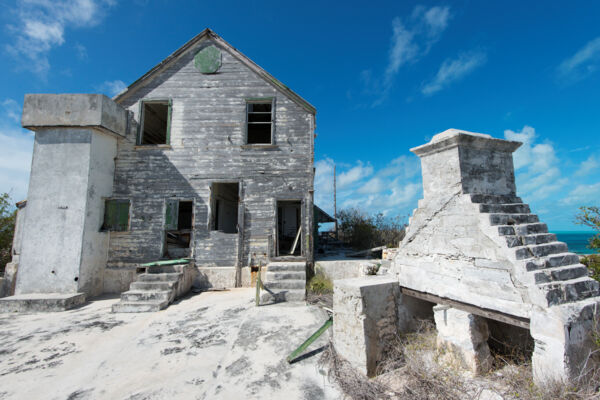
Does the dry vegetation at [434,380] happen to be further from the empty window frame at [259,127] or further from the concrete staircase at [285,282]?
the empty window frame at [259,127]

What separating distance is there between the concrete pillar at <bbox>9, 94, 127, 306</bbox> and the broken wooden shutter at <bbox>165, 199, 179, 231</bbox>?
2.08 m

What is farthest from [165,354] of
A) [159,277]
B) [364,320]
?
[159,277]

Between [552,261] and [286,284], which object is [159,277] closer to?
[286,284]

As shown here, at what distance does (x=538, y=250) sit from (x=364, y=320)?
2.09m

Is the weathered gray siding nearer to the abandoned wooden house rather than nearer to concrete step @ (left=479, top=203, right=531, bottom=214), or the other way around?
the abandoned wooden house

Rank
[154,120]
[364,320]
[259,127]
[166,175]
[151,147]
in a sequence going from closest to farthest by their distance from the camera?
[364,320] → [166,175] → [151,147] → [154,120] → [259,127]

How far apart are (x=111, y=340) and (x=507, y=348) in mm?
6711

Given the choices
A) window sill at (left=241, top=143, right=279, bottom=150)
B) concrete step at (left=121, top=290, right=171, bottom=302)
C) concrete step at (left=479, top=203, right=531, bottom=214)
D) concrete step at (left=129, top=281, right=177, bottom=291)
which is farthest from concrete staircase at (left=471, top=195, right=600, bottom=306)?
A: concrete step at (left=129, top=281, right=177, bottom=291)

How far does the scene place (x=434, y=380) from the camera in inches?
109

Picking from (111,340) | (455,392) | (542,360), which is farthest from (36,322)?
(542,360)

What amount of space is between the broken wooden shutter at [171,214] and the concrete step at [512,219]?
351 inches

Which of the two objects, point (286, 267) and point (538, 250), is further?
point (286, 267)

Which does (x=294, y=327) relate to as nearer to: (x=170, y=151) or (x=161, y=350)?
(x=161, y=350)

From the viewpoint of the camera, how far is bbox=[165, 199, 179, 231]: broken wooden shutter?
9008 mm
